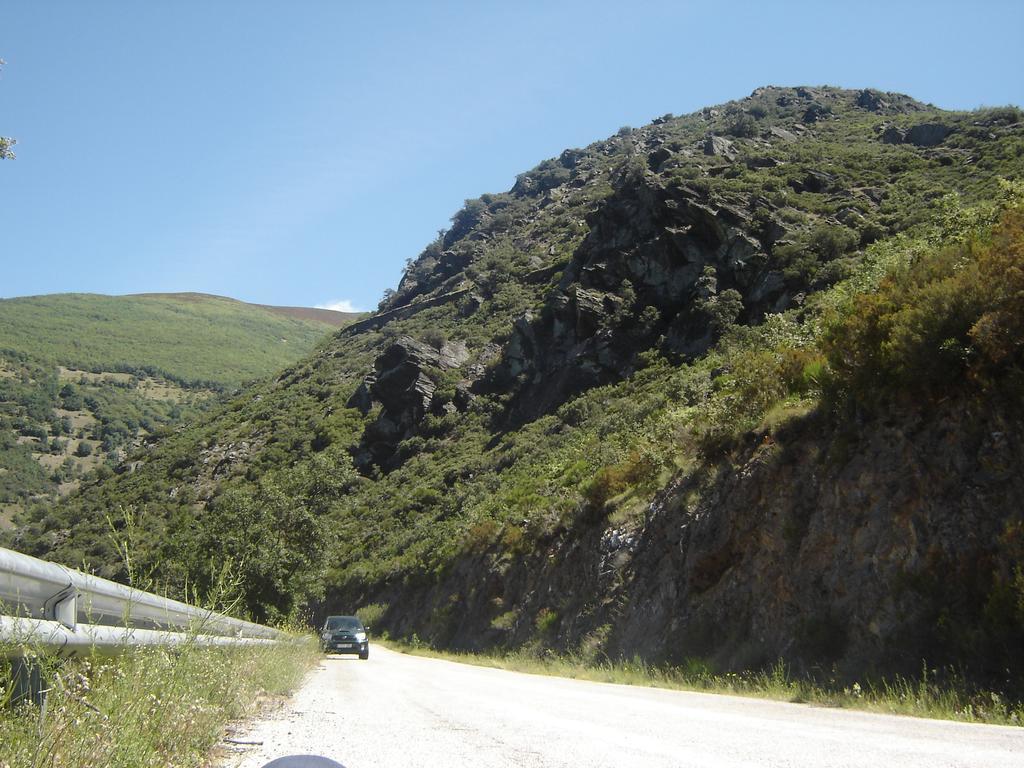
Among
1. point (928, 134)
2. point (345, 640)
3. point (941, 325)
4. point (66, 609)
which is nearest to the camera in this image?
point (66, 609)

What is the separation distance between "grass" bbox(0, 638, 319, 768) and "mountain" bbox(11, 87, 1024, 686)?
3.49ft

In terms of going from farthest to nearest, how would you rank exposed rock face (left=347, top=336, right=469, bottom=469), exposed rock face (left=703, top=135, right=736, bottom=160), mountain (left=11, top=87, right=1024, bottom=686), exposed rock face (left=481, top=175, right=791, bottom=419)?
exposed rock face (left=703, top=135, right=736, bottom=160) < exposed rock face (left=347, top=336, right=469, bottom=469) < exposed rock face (left=481, top=175, right=791, bottom=419) < mountain (left=11, top=87, right=1024, bottom=686)

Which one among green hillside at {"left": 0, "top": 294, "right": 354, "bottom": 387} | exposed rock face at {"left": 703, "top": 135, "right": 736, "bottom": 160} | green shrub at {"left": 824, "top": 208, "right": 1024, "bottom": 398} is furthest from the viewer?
green hillside at {"left": 0, "top": 294, "right": 354, "bottom": 387}

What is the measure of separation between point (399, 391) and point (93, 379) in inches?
3686

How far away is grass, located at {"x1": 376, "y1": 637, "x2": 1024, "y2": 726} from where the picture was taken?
7312 millimetres

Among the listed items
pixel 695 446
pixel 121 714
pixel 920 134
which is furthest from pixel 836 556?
pixel 920 134

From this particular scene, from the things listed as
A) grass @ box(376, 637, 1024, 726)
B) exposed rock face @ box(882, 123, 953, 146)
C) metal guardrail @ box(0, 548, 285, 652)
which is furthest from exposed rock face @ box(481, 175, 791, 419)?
metal guardrail @ box(0, 548, 285, 652)

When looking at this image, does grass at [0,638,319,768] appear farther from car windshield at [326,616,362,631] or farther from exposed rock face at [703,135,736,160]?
exposed rock face at [703,135,736,160]

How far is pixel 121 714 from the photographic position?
382cm

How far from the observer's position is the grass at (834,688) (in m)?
7.31

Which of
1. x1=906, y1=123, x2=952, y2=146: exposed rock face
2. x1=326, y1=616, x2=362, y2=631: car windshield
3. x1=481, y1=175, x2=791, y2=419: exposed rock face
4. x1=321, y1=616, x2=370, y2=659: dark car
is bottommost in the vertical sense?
x1=321, y1=616, x2=370, y2=659: dark car

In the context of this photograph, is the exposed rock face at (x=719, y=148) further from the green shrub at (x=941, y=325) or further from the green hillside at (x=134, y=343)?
the green hillside at (x=134, y=343)

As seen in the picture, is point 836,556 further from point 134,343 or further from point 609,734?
point 134,343

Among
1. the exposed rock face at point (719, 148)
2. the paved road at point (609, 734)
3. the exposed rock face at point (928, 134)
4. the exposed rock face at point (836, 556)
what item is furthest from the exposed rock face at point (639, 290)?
the paved road at point (609, 734)
